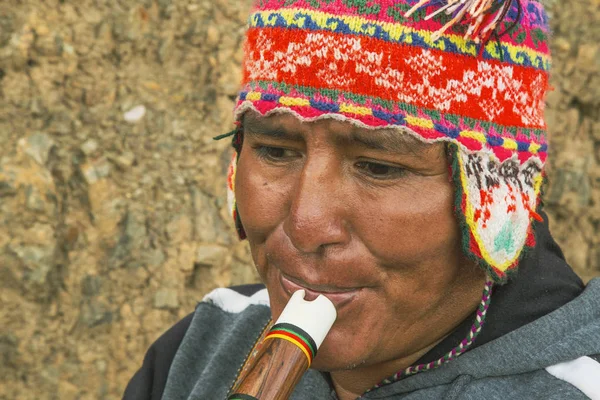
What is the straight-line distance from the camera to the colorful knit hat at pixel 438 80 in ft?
5.24

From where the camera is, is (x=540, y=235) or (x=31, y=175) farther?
(x=31, y=175)

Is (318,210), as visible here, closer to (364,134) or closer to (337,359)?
(364,134)

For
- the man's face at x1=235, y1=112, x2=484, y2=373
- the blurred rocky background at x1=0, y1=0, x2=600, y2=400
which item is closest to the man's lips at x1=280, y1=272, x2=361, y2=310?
the man's face at x1=235, y1=112, x2=484, y2=373

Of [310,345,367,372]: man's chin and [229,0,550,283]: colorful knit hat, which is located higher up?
[229,0,550,283]: colorful knit hat

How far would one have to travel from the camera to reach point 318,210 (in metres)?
1.63

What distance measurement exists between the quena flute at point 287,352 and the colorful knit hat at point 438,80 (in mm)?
370

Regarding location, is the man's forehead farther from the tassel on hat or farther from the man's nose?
the tassel on hat

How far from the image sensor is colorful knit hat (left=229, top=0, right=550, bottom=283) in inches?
62.8

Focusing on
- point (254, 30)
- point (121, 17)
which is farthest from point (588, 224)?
point (254, 30)

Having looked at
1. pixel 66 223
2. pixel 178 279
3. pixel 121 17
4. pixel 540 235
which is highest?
pixel 121 17

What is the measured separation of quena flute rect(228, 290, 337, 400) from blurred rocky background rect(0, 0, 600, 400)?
195cm

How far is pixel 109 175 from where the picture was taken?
11.4 feet

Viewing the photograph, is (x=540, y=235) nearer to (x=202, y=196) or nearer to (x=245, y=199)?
(x=245, y=199)

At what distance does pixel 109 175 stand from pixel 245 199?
1807mm
